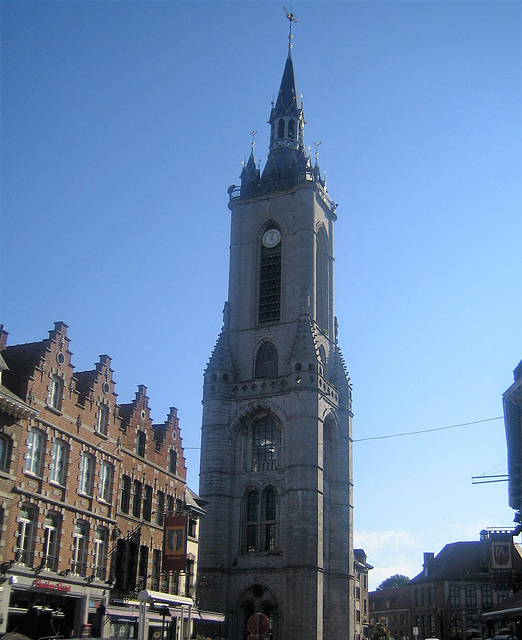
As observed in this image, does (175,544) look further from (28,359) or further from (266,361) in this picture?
(266,361)

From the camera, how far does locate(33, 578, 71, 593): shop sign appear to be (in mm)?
29000

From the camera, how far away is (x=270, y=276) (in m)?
64.1

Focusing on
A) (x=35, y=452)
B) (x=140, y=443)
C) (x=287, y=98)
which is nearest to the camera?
(x=35, y=452)

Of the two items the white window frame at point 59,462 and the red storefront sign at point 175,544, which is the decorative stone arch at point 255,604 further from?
the white window frame at point 59,462

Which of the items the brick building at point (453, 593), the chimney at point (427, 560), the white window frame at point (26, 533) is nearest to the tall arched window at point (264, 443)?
the brick building at point (453, 593)

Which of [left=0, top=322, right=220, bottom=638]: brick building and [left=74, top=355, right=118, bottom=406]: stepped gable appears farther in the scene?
[left=74, top=355, right=118, bottom=406]: stepped gable

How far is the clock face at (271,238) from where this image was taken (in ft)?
214

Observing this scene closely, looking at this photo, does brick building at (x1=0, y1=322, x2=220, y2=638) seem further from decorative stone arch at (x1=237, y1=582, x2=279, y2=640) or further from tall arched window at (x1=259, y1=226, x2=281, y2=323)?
tall arched window at (x1=259, y1=226, x2=281, y2=323)

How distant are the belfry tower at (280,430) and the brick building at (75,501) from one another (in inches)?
585

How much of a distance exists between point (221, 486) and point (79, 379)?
23725 mm

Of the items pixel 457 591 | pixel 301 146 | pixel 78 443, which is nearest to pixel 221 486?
pixel 78 443

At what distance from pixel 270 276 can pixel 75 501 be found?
112 feet

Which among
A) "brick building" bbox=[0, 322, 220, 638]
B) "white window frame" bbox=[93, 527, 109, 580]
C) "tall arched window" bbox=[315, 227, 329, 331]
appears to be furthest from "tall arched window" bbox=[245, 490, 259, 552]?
"white window frame" bbox=[93, 527, 109, 580]

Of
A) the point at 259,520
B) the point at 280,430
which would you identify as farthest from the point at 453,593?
the point at 280,430
